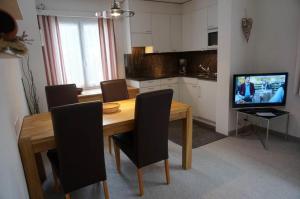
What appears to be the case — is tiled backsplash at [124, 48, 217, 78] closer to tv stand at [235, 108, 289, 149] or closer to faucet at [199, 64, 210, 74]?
faucet at [199, 64, 210, 74]

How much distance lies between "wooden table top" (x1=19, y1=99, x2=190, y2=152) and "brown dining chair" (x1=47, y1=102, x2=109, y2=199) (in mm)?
167

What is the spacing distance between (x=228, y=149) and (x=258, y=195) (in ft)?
3.22

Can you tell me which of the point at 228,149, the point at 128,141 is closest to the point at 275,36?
the point at 228,149

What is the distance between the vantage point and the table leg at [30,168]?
163 centimetres

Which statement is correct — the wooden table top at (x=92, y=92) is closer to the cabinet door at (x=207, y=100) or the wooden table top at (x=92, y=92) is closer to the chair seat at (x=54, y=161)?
the cabinet door at (x=207, y=100)

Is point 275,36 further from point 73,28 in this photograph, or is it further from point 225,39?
point 73,28

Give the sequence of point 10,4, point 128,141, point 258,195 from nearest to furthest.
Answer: point 10,4 → point 258,195 → point 128,141

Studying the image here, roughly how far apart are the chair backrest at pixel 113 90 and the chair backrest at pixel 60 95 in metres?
0.42

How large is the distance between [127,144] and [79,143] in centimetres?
66

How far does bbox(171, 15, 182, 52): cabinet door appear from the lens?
4570mm

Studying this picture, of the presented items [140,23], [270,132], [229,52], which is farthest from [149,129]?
[140,23]

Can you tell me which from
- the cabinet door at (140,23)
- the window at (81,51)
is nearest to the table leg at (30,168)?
the window at (81,51)

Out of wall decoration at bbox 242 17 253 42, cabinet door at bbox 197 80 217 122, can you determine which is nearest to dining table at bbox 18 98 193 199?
cabinet door at bbox 197 80 217 122

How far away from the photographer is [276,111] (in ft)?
9.96
